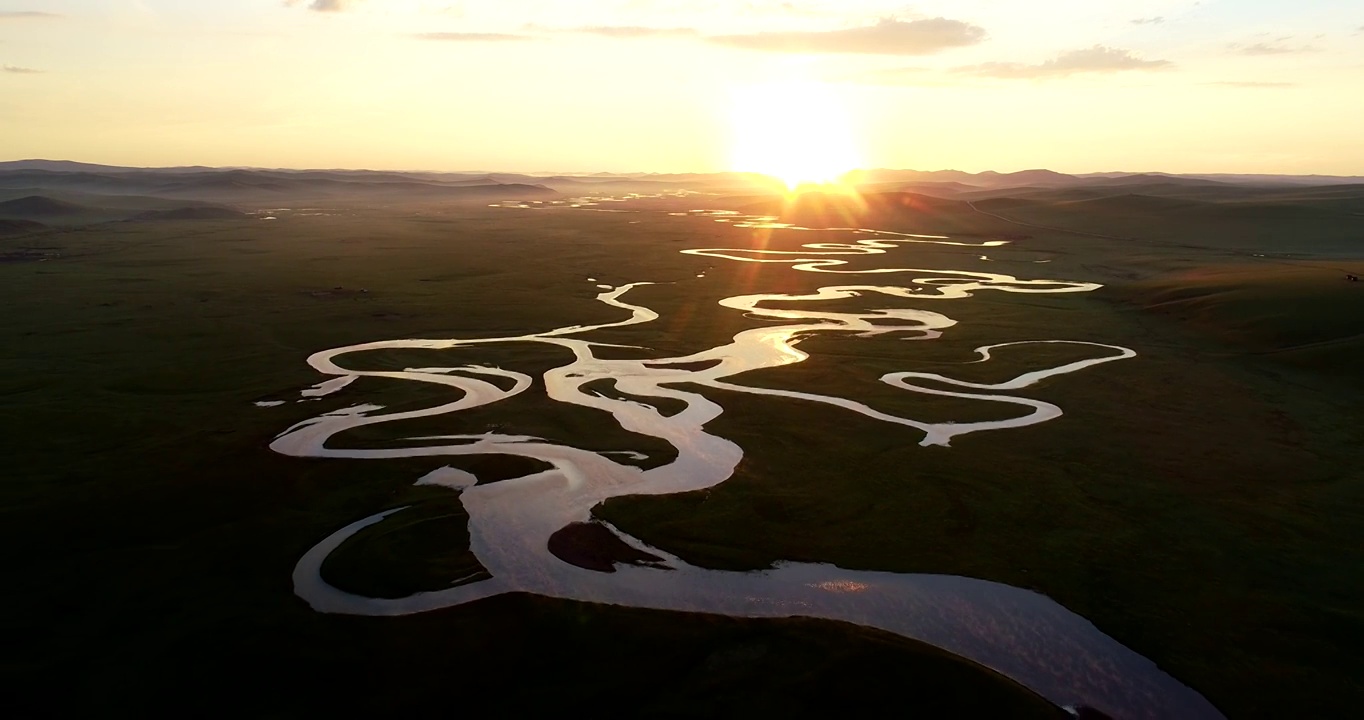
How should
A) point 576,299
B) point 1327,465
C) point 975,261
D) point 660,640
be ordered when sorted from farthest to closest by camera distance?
point 975,261
point 576,299
point 1327,465
point 660,640

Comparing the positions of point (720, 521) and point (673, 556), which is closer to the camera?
point (673, 556)

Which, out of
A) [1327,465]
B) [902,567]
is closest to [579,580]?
[902,567]

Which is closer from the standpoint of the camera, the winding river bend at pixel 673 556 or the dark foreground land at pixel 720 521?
the dark foreground land at pixel 720 521

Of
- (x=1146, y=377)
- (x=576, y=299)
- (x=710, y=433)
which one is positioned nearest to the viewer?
(x=710, y=433)

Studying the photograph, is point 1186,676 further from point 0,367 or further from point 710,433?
point 0,367
